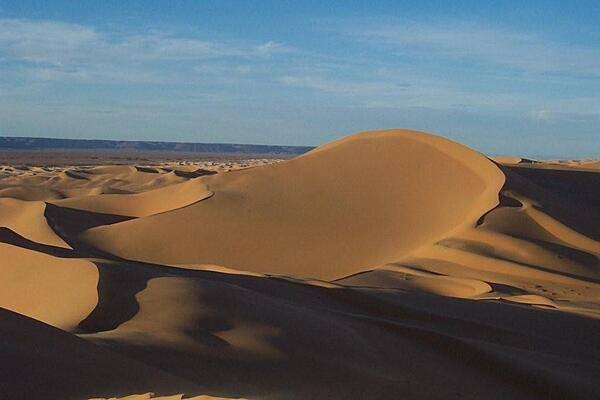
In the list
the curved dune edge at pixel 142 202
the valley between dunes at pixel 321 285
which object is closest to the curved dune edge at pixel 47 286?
the valley between dunes at pixel 321 285

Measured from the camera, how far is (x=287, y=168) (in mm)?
18406

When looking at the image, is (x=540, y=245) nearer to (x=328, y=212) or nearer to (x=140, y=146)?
(x=328, y=212)

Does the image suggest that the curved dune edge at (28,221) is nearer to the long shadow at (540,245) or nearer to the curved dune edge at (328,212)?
the curved dune edge at (328,212)

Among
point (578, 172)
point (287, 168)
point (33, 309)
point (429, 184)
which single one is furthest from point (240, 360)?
point (578, 172)

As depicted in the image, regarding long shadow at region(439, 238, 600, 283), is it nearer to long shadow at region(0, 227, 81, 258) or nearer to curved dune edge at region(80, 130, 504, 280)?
curved dune edge at region(80, 130, 504, 280)

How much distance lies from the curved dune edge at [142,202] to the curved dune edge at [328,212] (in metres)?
0.44

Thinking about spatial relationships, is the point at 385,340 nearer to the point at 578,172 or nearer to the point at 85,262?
the point at 85,262

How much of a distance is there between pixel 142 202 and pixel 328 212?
4067 mm

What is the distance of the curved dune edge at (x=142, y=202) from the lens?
16875mm

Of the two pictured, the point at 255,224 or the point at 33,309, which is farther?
the point at 255,224

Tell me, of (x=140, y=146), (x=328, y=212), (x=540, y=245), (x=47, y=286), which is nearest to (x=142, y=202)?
(x=328, y=212)

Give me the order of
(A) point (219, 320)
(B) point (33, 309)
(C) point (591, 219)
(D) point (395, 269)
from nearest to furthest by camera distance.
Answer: (A) point (219, 320) < (B) point (33, 309) < (D) point (395, 269) < (C) point (591, 219)

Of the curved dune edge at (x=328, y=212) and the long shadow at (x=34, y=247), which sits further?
the curved dune edge at (x=328, y=212)

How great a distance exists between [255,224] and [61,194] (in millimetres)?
9515
